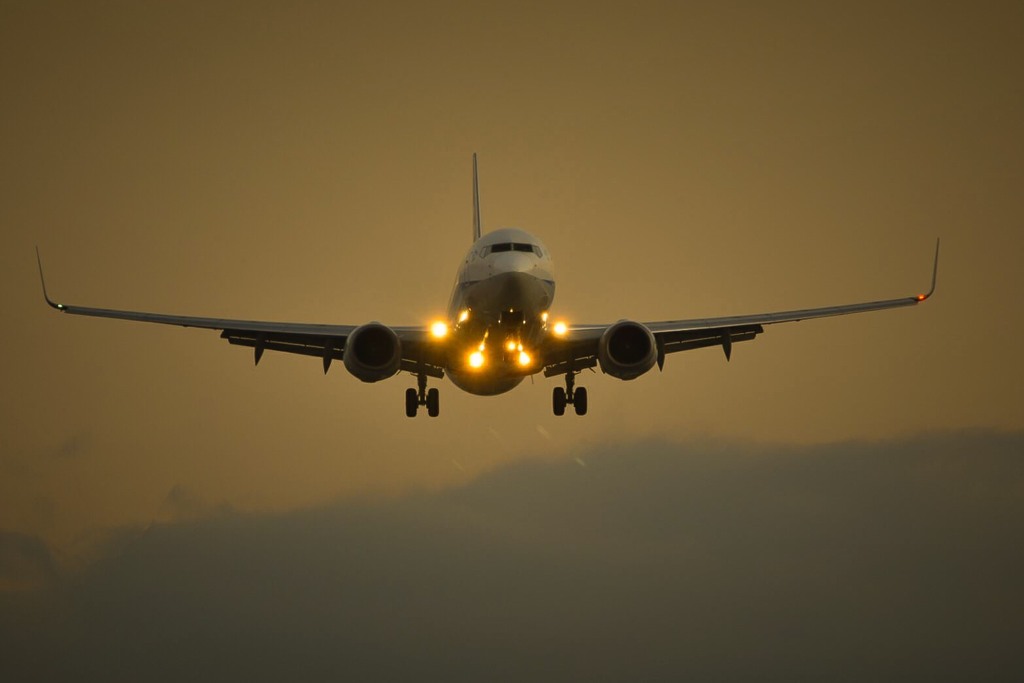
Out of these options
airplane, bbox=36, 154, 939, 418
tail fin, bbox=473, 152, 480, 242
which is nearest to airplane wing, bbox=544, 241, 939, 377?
airplane, bbox=36, 154, 939, 418

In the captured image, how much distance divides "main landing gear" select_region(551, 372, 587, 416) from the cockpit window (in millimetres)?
8370

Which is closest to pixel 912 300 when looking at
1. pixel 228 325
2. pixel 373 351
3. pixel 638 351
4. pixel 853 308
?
pixel 853 308

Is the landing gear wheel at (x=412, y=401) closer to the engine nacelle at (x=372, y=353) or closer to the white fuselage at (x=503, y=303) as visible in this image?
the white fuselage at (x=503, y=303)

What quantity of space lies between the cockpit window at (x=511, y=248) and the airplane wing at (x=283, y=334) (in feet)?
13.9

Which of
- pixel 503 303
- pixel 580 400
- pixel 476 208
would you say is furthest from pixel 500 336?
pixel 476 208

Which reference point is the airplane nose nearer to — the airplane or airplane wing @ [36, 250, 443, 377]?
the airplane

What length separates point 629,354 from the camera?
115ft

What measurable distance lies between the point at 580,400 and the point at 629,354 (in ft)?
23.5

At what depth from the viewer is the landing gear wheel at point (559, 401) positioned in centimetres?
4206

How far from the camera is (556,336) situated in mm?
36500

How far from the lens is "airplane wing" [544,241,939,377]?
37125 mm

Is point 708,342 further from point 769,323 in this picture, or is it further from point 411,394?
point 411,394

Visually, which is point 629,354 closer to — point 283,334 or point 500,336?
point 500,336

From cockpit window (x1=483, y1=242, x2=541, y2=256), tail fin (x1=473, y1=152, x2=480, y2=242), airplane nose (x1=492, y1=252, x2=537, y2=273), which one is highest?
tail fin (x1=473, y1=152, x2=480, y2=242)
